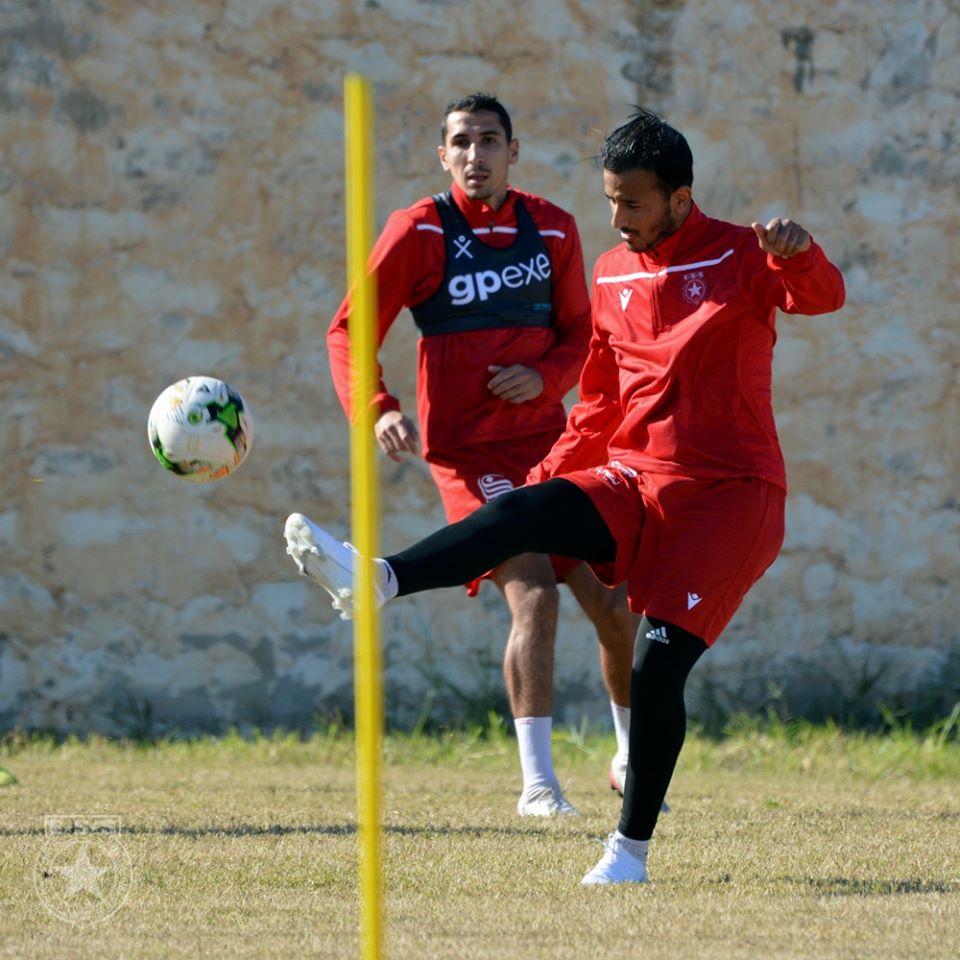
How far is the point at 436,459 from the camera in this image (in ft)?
19.1

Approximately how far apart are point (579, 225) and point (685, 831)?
360cm

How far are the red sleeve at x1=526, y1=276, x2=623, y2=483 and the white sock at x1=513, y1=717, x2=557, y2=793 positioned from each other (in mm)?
1317

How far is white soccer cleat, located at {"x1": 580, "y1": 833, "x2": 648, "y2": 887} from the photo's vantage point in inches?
158

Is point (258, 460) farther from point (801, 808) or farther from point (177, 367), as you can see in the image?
point (801, 808)

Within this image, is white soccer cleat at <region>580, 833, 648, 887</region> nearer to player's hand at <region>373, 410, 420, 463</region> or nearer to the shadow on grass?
the shadow on grass

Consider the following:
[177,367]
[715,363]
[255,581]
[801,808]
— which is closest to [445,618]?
[255,581]

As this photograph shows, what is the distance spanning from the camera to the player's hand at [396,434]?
5078 millimetres

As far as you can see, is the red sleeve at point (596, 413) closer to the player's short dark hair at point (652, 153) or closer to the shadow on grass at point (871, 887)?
the player's short dark hair at point (652, 153)

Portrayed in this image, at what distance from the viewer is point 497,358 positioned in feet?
19.0

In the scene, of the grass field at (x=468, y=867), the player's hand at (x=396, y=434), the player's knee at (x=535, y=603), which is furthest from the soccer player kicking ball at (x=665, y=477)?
the player's knee at (x=535, y=603)

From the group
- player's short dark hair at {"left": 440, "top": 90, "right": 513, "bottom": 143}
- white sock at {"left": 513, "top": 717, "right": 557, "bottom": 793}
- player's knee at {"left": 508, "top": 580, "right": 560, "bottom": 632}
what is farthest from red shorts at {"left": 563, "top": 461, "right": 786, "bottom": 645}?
player's short dark hair at {"left": 440, "top": 90, "right": 513, "bottom": 143}

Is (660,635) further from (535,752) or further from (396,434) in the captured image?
(535,752)

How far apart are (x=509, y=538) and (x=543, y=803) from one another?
5.41 feet

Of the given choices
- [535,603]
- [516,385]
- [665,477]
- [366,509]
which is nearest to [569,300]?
[516,385]
